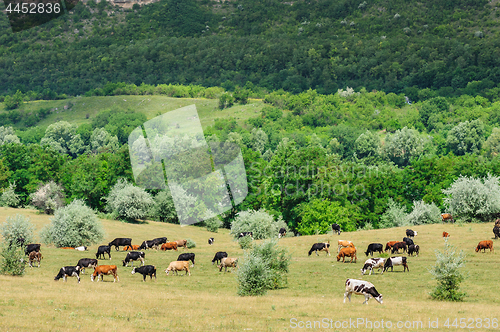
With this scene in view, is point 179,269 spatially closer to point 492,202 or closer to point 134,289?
point 134,289

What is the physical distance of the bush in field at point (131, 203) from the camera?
79.8m

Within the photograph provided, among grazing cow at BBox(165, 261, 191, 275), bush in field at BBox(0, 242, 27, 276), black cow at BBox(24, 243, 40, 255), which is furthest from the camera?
black cow at BBox(24, 243, 40, 255)

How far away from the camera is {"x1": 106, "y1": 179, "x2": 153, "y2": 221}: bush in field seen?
79.8m

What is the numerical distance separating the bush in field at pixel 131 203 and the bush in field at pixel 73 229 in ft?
87.7

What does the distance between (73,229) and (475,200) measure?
43.7m

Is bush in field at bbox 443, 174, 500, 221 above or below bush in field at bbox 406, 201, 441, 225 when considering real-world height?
above

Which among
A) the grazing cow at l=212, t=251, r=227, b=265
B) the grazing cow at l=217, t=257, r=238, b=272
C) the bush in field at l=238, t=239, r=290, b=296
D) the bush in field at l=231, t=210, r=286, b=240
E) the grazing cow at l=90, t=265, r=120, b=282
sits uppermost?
the bush in field at l=238, t=239, r=290, b=296

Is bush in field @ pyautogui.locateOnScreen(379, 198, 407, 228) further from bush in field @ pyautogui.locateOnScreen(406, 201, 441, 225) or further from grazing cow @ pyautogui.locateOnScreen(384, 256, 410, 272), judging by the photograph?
grazing cow @ pyautogui.locateOnScreen(384, 256, 410, 272)

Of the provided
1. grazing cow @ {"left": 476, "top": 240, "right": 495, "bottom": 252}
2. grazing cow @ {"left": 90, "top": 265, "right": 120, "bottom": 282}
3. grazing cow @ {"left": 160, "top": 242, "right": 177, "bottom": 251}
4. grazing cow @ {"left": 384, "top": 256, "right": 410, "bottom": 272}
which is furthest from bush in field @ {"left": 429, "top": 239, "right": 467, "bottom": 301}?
grazing cow @ {"left": 160, "top": 242, "right": 177, "bottom": 251}

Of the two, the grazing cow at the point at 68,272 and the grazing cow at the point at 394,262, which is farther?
the grazing cow at the point at 394,262

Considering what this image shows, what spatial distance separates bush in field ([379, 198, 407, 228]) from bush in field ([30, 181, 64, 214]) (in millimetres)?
50217

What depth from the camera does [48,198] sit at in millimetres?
81688

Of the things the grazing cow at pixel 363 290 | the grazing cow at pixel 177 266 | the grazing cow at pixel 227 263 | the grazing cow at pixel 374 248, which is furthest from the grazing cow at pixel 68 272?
the grazing cow at pixel 374 248

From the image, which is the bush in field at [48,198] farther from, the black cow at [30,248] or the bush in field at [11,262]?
the bush in field at [11,262]
